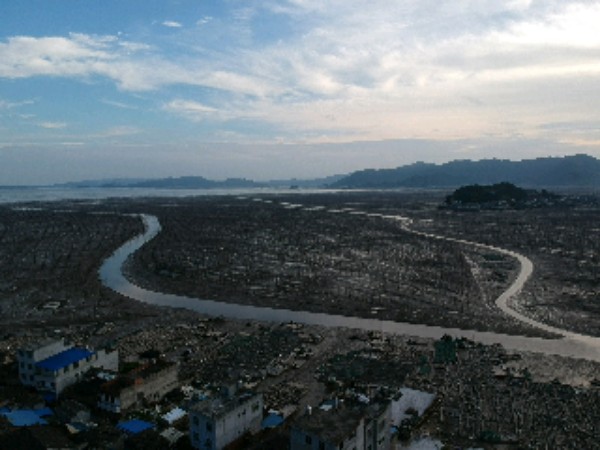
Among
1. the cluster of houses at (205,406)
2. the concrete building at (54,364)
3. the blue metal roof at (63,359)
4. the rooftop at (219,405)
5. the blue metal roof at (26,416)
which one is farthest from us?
the blue metal roof at (63,359)

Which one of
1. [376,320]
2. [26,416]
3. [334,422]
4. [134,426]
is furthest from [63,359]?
[376,320]

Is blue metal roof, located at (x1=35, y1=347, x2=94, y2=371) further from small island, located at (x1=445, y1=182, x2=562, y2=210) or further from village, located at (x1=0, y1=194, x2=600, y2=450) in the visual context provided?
small island, located at (x1=445, y1=182, x2=562, y2=210)

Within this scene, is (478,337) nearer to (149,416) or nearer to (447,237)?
(149,416)

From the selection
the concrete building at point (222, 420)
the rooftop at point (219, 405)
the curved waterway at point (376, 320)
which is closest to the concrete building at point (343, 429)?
the concrete building at point (222, 420)

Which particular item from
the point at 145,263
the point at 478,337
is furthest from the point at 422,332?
the point at 145,263

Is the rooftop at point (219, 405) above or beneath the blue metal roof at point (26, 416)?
above

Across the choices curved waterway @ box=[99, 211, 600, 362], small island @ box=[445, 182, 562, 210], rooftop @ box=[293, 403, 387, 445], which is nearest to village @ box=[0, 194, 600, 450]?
rooftop @ box=[293, 403, 387, 445]

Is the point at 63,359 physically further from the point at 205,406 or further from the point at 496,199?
the point at 496,199

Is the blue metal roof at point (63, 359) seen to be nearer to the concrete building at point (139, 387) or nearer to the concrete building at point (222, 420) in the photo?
the concrete building at point (139, 387)
